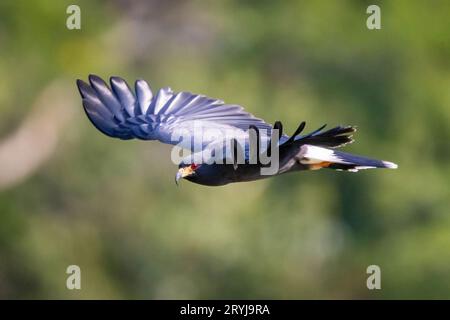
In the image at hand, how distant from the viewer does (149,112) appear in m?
7.79

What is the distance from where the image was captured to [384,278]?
16.4 m

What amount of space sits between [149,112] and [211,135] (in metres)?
0.62

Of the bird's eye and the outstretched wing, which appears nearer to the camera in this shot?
the bird's eye

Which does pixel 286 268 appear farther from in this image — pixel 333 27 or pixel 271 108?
pixel 333 27

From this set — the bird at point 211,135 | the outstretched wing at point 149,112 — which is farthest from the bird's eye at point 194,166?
the outstretched wing at point 149,112

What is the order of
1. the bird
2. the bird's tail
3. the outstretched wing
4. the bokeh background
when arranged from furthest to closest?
the bokeh background
the outstretched wing
the bird's tail
the bird

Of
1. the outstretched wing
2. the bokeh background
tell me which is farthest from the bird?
the bokeh background

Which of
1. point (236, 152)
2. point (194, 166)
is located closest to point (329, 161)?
point (236, 152)

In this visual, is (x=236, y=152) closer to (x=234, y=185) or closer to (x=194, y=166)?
(x=194, y=166)

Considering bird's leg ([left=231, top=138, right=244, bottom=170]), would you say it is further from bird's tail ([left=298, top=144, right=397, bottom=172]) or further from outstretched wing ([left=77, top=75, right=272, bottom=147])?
outstretched wing ([left=77, top=75, right=272, bottom=147])

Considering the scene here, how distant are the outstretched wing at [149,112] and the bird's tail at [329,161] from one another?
523 millimetres

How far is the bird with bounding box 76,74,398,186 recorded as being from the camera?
6.46m

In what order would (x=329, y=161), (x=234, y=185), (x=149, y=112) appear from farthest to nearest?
(x=234, y=185)
(x=149, y=112)
(x=329, y=161)
